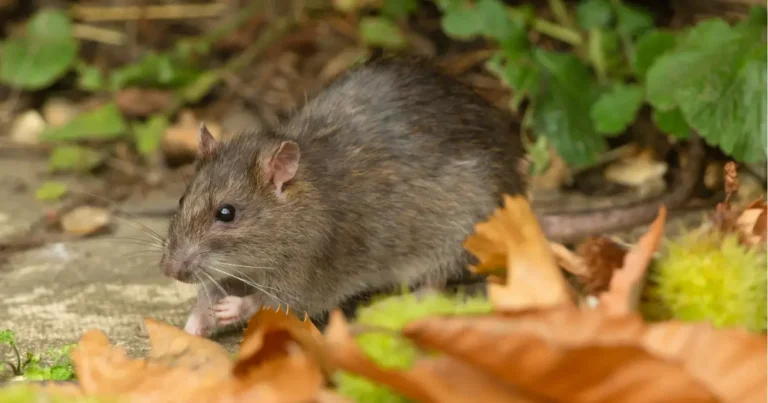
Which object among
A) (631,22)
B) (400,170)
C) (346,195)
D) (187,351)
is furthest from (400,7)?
(187,351)

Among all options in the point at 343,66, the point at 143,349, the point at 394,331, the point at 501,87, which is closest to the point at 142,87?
the point at 343,66

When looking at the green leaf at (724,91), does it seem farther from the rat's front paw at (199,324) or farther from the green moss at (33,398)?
the green moss at (33,398)

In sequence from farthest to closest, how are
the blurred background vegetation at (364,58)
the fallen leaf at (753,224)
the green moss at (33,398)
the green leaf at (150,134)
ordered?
1. the green leaf at (150,134)
2. the blurred background vegetation at (364,58)
3. the fallen leaf at (753,224)
4. the green moss at (33,398)

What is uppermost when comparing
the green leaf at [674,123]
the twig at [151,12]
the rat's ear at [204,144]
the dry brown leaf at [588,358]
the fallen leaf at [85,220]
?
the twig at [151,12]

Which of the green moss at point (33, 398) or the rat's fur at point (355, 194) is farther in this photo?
the rat's fur at point (355, 194)

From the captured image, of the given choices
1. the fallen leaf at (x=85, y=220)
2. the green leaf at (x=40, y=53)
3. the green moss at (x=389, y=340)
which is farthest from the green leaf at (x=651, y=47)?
the green leaf at (x=40, y=53)

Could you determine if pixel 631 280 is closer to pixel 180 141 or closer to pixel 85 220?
pixel 85 220

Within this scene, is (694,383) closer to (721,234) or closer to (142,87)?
(721,234)

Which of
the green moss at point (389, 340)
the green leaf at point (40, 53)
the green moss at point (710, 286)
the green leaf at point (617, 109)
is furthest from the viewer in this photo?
the green leaf at point (40, 53)
